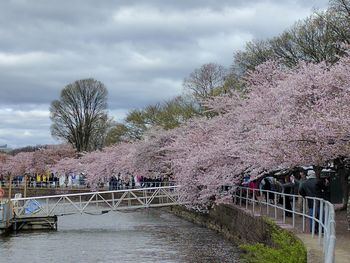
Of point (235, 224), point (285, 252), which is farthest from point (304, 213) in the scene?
point (235, 224)

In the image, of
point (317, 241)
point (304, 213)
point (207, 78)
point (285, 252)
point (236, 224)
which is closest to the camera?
point (285, 252)

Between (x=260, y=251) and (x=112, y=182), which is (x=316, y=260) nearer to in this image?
(x=260, y=251)

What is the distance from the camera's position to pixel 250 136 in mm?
20828

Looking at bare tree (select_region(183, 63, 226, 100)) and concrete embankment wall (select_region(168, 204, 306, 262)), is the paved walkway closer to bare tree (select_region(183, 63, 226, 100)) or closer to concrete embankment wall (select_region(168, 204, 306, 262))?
concrete embankment wall (select_region(168, 204, 306, 262))

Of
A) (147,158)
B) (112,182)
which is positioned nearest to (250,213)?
(147,158)

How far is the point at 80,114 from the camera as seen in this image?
83.4 meters

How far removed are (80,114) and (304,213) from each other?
70771mm

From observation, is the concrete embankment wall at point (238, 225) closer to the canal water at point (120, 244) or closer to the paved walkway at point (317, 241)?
the paved walkway at point (317, 241)

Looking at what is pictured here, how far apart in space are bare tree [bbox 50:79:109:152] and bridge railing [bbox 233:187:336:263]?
58954mm

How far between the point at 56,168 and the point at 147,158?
106ft

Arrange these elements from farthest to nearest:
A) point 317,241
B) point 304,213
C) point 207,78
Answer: point 207,78 < point 304,213 < point 317,241

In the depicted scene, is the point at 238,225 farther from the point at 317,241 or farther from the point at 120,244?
the point at 317,241

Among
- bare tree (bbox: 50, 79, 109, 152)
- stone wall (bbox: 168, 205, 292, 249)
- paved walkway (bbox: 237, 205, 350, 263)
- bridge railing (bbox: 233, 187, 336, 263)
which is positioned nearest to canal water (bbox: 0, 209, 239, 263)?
stone wall (bbox: 168, 205, 292, 249)

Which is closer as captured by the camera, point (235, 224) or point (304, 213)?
point (304, 213)
